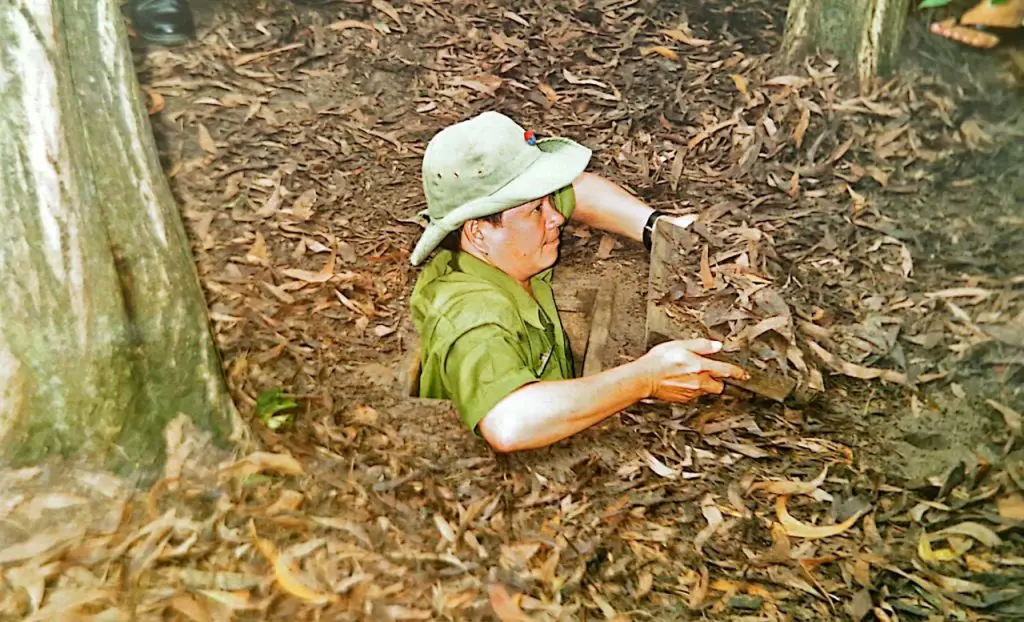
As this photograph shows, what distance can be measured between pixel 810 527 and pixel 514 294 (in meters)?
0.68

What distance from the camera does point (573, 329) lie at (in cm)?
168

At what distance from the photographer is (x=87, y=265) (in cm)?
152

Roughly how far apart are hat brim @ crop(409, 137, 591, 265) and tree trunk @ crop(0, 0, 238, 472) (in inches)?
19.0

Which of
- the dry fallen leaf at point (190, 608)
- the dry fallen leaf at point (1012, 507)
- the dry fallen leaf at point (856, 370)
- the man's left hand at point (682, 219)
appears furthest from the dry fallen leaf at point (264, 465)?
the dry fallen leaf at point (1012, 507)

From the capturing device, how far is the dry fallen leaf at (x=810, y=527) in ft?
4.74

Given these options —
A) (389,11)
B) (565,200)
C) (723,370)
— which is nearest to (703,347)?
(723,370)

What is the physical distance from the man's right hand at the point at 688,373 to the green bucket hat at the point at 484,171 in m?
0.40

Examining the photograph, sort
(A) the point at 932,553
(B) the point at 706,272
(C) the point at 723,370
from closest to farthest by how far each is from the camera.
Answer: (A) the point at 932,553 < (C) the point at 723,370 < (B) the point at 706,272

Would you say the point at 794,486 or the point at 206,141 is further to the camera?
the point at 206,141

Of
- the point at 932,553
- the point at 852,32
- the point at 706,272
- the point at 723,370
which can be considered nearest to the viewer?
the point at 932,553

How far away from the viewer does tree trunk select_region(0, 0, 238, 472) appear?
146cm

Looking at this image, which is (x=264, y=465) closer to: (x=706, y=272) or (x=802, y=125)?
(x=706, y=272)

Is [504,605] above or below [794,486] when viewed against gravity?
below

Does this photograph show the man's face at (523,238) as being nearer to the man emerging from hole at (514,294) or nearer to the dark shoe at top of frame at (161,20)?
the man emerging from hole at (514,294)
